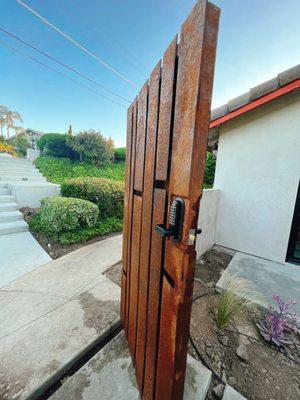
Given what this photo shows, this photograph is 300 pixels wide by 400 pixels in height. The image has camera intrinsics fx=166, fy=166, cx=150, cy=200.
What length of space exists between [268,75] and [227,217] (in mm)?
2949

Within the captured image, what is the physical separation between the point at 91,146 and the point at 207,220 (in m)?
9.07

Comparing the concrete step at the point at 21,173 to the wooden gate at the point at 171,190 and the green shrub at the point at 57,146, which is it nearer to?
the green shrub at the point at 57,146

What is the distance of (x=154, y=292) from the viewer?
3.16 feet

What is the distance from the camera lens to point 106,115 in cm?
1299

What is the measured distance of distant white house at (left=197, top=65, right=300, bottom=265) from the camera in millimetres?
3156

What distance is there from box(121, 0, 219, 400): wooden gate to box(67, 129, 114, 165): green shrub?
10040 mm

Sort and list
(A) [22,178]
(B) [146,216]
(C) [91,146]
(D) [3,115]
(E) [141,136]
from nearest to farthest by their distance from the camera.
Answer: (B) [146,216], (E) [141,136], (A) [22,178], (C) [91,146], (D) [3,115]

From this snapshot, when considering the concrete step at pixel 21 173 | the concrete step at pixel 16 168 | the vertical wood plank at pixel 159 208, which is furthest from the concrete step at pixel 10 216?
the vertical wood plank at pixel 159 208

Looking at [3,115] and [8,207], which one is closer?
[8,207]

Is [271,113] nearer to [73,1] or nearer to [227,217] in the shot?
[227,217]

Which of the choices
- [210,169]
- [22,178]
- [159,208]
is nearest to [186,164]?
[159,208]

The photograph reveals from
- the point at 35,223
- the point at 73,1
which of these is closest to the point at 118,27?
the point at 73,1

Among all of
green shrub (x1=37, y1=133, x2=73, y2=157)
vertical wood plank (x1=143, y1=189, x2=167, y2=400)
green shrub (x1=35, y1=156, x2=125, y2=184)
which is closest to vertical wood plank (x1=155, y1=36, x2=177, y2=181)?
vertical wood plank (x1=143, y1=189, x2=167, y2=400)

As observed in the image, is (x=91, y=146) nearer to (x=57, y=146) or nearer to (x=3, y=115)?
(x=57, y=146)
